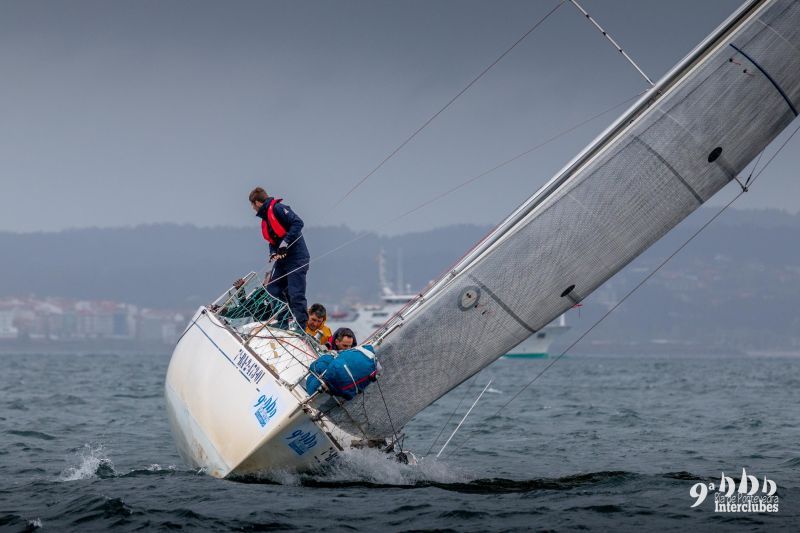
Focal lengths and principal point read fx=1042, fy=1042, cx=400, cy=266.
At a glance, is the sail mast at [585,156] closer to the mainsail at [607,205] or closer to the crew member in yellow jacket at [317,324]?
the mainsail at [607,205]

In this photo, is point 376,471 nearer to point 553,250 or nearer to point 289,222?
point 553,250

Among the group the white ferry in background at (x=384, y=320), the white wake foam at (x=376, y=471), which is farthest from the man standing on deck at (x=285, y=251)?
the white ferry in background at (x=384, y=320)

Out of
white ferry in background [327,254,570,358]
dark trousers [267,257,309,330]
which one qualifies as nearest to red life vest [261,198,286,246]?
dark trousers [267,257,309,330]

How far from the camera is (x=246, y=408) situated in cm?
791

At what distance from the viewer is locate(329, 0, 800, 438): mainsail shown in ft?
24.9

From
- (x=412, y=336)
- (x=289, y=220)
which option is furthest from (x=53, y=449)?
(x=412, y=336)

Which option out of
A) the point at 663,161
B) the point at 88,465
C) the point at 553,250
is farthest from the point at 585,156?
the point at 88,465

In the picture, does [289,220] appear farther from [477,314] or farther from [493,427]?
[493,427]

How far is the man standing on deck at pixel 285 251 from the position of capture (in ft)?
30.4

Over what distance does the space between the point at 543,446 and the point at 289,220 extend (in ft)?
14.7

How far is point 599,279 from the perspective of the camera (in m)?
8.04

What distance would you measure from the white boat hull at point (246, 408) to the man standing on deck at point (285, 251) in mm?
532

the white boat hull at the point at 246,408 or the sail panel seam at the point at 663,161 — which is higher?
the sail panel seam at the point at 663,161

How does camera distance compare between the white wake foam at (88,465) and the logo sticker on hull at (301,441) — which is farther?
the white wake foam at (88,465)
